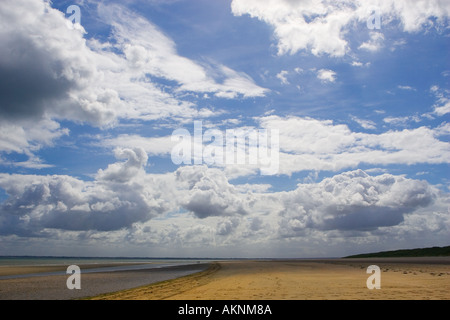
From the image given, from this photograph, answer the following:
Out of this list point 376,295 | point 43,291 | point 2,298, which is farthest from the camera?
point 43,291
